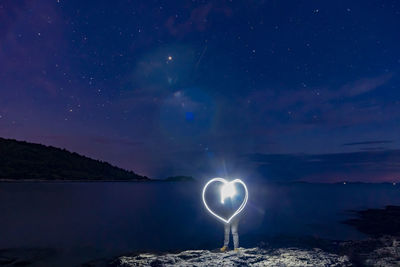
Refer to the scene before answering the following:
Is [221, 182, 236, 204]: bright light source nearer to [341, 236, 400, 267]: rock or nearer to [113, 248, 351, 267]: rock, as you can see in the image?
[113, 248, 351, 267]: rock

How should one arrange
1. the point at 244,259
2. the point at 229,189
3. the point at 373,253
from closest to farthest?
the point at 229,189, the point at 244,259, the point at 373,253

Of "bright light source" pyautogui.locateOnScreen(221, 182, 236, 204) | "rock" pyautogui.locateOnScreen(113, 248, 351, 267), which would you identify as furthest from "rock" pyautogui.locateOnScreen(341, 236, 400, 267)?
"bright light source" pyautogui.locateOnScreen(221, 182, 236, 204)

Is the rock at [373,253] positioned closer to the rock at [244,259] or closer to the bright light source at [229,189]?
the rock at [244,259]

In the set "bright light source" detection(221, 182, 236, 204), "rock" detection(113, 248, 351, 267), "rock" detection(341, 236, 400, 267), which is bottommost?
"rock" detection(341, 236, 400, 267)

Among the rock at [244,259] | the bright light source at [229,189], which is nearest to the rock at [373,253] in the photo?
the rock at [244,259]

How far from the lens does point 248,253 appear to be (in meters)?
17.8

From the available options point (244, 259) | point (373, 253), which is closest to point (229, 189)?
point (244, 259)

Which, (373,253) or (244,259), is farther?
(373,253)

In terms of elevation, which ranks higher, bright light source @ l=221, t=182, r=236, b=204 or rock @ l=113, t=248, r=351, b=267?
bright light source @ l=221, t=182, r=236, b=204

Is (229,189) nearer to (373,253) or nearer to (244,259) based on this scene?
(244,259)

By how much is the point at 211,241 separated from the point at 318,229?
52.9ft

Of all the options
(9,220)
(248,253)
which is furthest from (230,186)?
(9,220)

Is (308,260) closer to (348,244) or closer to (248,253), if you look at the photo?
(248,253)

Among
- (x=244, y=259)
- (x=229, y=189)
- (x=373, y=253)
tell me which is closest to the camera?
(x=229, y=189)
